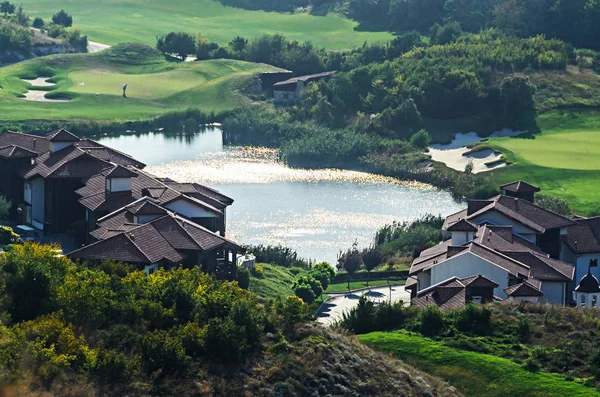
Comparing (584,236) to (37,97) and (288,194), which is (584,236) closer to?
(288,194)

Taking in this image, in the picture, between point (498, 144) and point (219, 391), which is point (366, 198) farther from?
point (219, 391)

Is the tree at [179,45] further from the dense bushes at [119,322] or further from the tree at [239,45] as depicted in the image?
the dense bushes at [119,322]

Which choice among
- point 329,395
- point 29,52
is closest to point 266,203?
point 329,395

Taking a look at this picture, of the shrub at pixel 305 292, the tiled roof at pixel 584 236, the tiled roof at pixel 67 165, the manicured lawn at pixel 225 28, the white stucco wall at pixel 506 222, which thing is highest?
the tiled roof at pixel 67 165

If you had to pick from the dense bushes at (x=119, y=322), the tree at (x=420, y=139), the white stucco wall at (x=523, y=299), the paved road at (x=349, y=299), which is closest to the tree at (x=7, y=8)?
the tree at (x=420, y=139)

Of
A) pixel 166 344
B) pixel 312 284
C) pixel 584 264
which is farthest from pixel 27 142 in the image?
pixel 166 344
